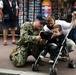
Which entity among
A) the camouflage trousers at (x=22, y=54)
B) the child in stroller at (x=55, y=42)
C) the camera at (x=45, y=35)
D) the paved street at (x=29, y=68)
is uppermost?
the camera at (x=45, y=35)

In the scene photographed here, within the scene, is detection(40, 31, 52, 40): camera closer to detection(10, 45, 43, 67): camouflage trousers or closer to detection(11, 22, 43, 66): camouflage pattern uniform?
detection(11, 22, 43, 66): camouflage pattern uniform

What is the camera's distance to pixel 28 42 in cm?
644

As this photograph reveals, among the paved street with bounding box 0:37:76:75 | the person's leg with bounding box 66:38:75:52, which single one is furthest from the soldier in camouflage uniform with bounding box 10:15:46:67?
the person's leg with bounding box 66:38:75:52

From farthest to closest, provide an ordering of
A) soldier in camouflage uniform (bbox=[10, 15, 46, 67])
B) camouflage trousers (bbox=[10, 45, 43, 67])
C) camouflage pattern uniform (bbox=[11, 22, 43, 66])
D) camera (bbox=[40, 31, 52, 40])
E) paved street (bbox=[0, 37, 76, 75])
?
camouflage trousers (bbox=[10, 45, 43, 67]) < camouflage pattern uniform (bbox=[11, 22, 43, 66]) < soldier in camouflage uniform (bbox=[10, 15, 46, 67]) < paved street (bbox=[0, 37, 76, 75]) < camera (bbox=[40, 31, 52, 40])

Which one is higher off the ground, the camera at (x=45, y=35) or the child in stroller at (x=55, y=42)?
the camera at (x=45, y=35)

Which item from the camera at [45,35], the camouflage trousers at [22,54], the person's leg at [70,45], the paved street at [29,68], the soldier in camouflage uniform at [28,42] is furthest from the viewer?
the person's leg at [70,45]

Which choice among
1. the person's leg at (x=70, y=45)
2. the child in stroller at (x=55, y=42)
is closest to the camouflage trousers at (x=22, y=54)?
the child in stroller at (x=55, y=42)

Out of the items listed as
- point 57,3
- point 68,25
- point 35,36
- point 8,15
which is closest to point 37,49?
point 35,36

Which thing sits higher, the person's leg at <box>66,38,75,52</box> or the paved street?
the person's leg at <box>66,38,75,52</box>

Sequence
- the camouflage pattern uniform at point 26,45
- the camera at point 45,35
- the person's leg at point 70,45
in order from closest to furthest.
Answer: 1. the camera at point 45,35
2. the camouflage pattern uniform at point 26,45
3. the person's leg at point 70,45

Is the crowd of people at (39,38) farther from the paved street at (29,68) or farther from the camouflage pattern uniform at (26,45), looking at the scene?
the paved street at (29,68)

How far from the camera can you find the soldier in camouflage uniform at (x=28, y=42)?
629 cm

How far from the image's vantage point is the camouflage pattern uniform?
640cm

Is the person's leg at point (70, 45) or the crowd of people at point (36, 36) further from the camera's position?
the person's leg at point (70, 45)
